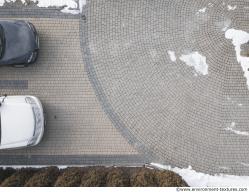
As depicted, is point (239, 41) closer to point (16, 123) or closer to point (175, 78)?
point (175, 78)

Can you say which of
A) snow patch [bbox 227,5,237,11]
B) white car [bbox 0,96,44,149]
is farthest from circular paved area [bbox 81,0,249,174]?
white car [bbox 0,96,44,149]

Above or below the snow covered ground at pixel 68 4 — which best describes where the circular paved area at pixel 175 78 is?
below

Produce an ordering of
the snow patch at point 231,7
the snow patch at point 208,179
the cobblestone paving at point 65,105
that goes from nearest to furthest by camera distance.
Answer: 1. the snow patch at point 208,179
2. the snow patch at point 231,7
3. the cobblestone paving at point 65,105

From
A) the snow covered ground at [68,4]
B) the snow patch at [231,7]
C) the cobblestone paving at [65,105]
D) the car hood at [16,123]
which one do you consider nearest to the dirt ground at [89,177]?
the cobblestone paving at [65,105]

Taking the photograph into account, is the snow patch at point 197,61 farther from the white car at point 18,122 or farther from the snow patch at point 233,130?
the white car at point 18,122

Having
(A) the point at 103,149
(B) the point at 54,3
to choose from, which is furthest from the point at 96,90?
(B) the point at 54,3

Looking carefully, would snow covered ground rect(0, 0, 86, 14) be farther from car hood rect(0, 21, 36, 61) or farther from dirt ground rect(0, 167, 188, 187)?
dirt ground rect(0, 167, 188, 187)

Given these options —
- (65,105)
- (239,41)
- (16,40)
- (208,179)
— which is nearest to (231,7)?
(239,41)
